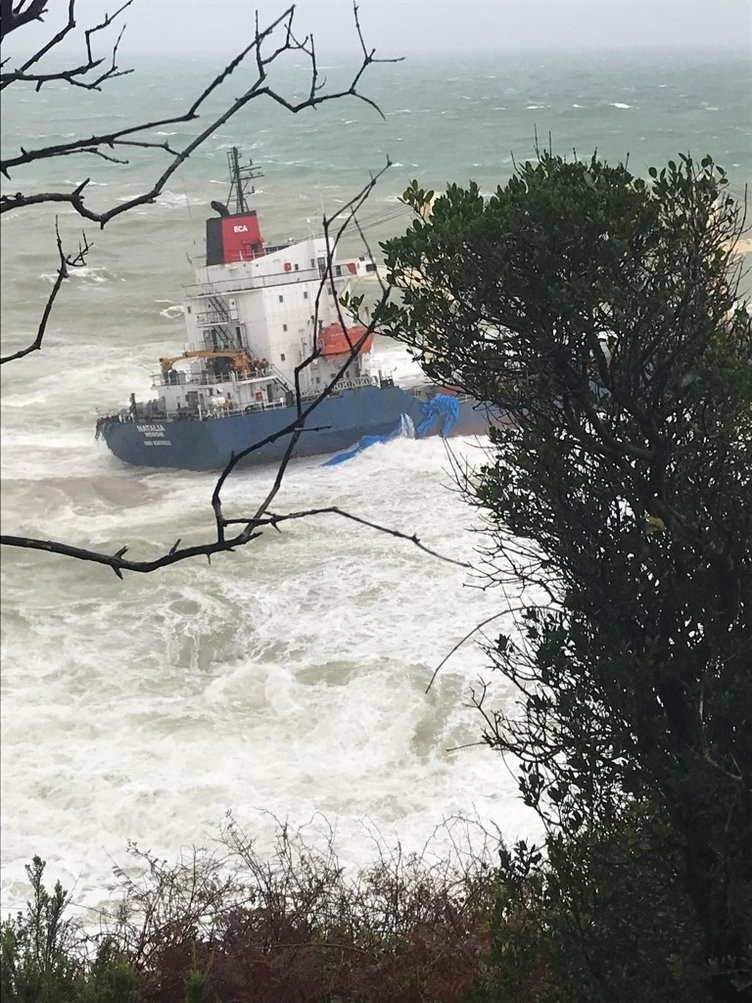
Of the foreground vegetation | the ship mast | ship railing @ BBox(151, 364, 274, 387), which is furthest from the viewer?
the ship mast

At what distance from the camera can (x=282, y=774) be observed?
32.8 feet

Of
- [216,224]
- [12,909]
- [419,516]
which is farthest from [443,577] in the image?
[216,224]

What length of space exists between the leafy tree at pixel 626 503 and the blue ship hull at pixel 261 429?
1748 centimetres

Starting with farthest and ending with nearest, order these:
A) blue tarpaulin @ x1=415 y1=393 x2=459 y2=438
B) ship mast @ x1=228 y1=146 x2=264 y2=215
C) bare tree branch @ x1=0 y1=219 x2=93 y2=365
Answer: ship mast @ x1=228 y1=146 x2=264 y2=215
blue tarpaulin @ x1=415 y1=393 x2=459 y2=438
bare tree branch @ x1=0 y1=219 x2=93 y2=365

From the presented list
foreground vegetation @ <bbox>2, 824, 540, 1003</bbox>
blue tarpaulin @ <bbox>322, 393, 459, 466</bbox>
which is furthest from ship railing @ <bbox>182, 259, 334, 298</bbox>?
foreground vegetation @ <bbox>2, 824, 540, 1003</bbox>

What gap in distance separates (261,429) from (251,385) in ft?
3.37

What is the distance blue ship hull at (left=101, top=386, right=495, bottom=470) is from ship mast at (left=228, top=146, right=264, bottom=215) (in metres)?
4.83

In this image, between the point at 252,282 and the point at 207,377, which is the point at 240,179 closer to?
the point at 252,282

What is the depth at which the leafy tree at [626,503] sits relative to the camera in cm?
403

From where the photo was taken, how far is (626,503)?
178 inches

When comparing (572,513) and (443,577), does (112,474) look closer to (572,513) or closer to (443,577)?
(443,577)

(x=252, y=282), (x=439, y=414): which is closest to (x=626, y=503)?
(x=439, y=414)

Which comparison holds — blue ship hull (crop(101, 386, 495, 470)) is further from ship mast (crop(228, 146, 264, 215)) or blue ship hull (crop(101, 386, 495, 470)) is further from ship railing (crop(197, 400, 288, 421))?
ship mast (crop(228, 146, 264, 215))

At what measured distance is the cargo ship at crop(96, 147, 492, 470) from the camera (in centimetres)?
2225
